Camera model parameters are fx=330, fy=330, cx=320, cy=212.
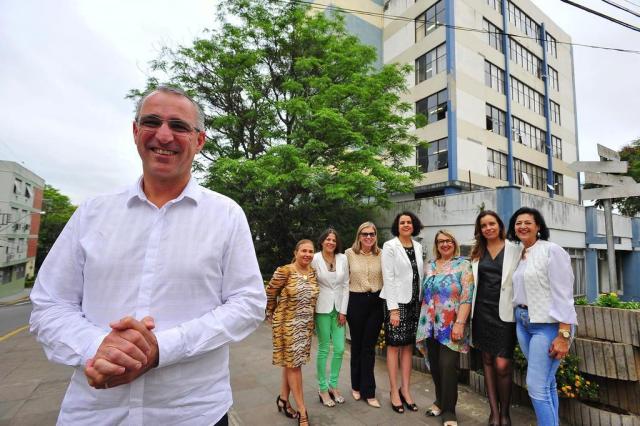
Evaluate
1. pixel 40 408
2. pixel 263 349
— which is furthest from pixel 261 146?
pixel 40 408

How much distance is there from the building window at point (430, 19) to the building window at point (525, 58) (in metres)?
6.49

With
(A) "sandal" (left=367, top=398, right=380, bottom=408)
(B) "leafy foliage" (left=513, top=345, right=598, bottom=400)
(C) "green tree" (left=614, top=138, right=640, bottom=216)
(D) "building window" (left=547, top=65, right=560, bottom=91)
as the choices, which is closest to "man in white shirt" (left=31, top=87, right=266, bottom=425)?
(A) "sandal" (left=367, top=398, right=380, bottom=408)

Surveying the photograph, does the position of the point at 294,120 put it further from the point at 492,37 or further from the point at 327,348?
the point at 492,37

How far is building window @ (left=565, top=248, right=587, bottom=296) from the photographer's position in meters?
14.2

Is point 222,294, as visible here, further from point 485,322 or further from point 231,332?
point 485,322

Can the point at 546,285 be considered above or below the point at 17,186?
below

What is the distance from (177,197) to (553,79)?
1304 inches

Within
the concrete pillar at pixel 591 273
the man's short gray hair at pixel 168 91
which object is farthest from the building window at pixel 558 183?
the man's short gray hair at pixel 168 91

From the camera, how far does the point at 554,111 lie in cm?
2619

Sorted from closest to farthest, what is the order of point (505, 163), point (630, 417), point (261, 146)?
point (630, 417), point (261, 146), point (505, 163)

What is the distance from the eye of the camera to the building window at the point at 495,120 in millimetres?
20891

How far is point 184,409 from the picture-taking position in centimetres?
126

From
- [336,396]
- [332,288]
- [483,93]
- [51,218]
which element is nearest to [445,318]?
[332,288]

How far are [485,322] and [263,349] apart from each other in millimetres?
4169
